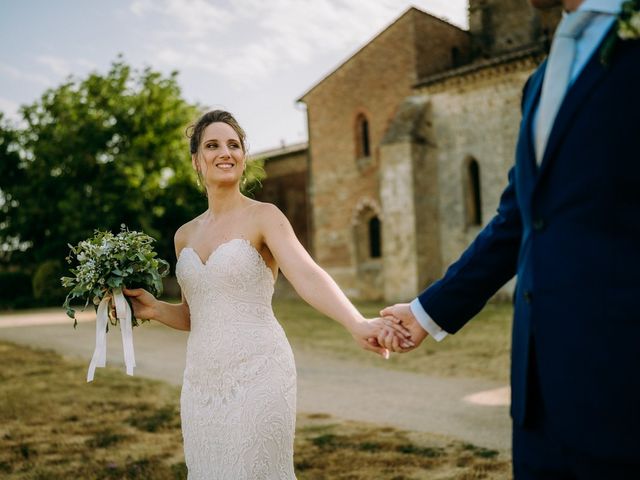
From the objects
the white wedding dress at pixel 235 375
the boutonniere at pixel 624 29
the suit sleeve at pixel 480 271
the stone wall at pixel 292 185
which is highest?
the stone wall at pixel 292 185

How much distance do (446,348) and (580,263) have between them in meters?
10.6

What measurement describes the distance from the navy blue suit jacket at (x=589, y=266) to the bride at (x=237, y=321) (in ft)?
3.76

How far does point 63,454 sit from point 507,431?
4082 mm

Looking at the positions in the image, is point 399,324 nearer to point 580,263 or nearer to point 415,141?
point 580,263

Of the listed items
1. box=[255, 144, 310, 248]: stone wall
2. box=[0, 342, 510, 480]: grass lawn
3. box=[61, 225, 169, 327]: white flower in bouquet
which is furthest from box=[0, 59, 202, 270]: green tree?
box=[61, 225, 169, 327]: white flower in bouquet

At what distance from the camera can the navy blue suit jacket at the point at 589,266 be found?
1.59m

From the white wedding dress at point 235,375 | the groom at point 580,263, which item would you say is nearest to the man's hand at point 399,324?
the white wedding dress at point 235,375

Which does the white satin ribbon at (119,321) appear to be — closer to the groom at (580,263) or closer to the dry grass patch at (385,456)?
the groom at (580,263)

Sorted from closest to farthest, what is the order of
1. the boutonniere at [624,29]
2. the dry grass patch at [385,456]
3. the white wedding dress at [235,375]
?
the boutonniere at [624,29] < the white wedding dress at [235,375] < the dry grass patch at [385,456]

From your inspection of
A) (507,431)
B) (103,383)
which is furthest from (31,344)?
(507,431)

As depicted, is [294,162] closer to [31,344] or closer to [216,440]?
[31,344]

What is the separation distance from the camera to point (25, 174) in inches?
1150

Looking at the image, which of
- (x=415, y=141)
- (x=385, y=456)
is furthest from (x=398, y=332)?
(x=415, y=141)

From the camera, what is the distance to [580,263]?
65.2 inches
